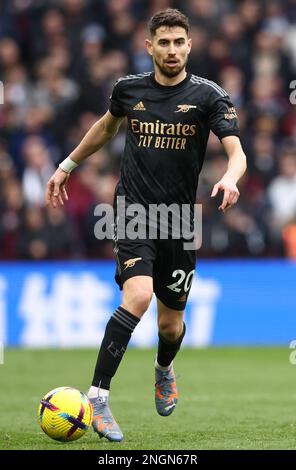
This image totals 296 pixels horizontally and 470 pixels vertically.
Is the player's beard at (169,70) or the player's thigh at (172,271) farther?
the player's thigh at (172,271)

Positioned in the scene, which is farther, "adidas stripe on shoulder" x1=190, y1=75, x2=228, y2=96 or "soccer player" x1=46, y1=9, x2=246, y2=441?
"adidas stripe on shoulder" x1=190, y1=75, x2=228, y2=96

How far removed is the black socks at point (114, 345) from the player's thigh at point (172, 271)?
0.61m

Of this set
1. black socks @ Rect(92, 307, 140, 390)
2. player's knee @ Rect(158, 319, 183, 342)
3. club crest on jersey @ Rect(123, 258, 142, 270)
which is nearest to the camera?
black socks @ Rect(92, 307, 140, 390)

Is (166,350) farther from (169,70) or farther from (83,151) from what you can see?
(169,70)

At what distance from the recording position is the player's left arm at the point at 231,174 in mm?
6594

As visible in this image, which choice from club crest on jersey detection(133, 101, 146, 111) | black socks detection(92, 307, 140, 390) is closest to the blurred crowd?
club crest on jersey detection(133, 101, 146, 111)

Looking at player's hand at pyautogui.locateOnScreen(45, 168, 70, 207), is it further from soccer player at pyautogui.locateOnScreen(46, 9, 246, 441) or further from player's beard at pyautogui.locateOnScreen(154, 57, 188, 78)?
player's beard at pyautogui.locateOnScreen(154, 57, 188, 78)

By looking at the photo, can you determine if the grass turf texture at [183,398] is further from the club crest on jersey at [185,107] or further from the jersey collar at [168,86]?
the jersey collar at [168,86]

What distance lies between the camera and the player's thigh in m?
7.55

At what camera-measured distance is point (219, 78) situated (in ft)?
58.0

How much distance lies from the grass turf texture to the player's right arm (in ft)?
5.37

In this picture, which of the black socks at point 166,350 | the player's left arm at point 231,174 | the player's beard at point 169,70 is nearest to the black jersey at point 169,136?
the player's beard at point 169,70
